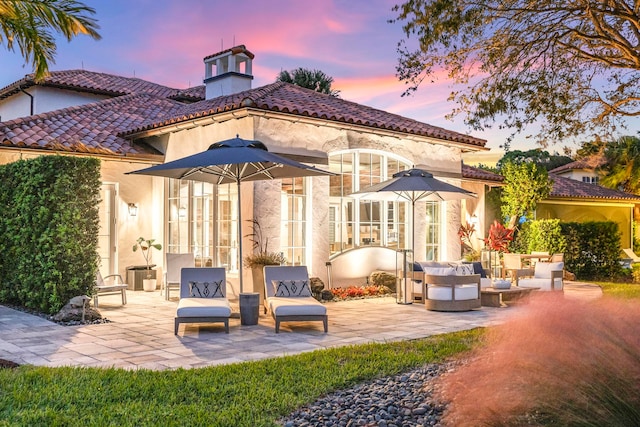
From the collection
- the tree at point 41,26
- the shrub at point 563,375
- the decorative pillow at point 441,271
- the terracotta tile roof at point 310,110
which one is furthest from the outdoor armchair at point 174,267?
the shrub at point 563,375

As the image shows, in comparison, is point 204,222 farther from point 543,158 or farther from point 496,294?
point 543,158

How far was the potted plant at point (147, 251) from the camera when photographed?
616 inches

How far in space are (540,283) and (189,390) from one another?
33.7 feet

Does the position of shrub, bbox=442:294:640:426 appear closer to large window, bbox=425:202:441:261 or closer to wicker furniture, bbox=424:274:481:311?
wicker furniture, bbox=424:274:481:311

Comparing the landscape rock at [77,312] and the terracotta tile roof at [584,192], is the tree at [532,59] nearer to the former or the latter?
the landscape rock at [77,312]

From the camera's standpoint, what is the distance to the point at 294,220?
14211mm

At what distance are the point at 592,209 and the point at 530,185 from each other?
39.9 feet

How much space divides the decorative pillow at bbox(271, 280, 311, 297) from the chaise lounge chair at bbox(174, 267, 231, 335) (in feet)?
3.00

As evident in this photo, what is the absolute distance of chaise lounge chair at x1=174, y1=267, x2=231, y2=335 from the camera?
961 centimetres

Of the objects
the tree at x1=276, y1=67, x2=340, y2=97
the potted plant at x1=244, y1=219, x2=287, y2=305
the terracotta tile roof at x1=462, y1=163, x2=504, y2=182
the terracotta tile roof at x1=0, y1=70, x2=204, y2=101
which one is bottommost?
the potted plant at x1=244, y1=219, x2=287, y2=305

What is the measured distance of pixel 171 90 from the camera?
25109 mm

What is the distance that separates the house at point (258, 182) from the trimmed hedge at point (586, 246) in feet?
11.5

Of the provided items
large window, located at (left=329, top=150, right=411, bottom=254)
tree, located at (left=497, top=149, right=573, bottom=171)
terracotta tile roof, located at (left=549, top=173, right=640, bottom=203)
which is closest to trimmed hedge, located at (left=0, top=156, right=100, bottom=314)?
large window, located at (left=329, top=150, right=411, bottom=254)

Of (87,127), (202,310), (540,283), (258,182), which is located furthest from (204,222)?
(540,283)
